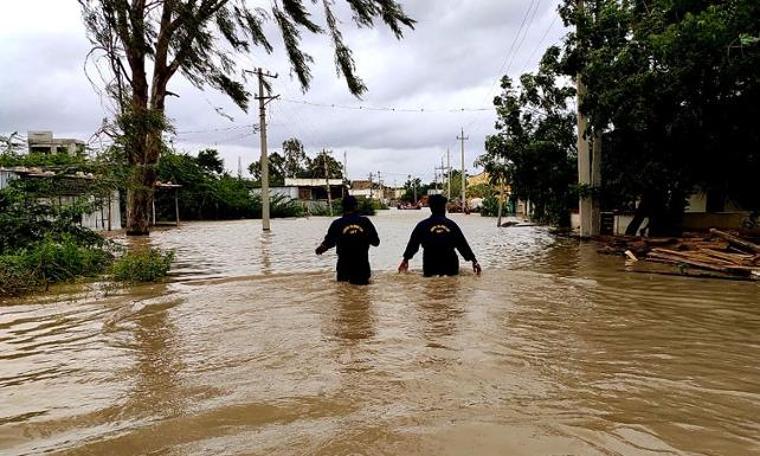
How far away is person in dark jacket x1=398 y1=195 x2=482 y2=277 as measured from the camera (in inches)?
332

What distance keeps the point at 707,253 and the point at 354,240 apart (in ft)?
22.7

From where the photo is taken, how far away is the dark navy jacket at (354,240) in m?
8.04

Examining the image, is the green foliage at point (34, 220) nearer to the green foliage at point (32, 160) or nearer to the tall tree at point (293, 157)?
the green foliage at point (32, 160)

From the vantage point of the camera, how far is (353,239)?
316 inches

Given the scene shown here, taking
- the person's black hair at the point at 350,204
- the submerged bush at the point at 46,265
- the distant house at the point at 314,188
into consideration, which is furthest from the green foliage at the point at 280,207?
the person's black hair at the point at 350,204

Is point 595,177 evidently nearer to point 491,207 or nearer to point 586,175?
point 586,175

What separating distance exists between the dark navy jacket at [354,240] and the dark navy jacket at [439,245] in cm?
73

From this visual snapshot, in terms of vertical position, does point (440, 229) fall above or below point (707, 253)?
above

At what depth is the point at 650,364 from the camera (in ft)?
13.9

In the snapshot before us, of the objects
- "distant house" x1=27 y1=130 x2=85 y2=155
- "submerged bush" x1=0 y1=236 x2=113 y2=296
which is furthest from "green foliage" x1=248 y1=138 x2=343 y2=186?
"submerged bush" x1=0 y1=236 x2=113 y2=296

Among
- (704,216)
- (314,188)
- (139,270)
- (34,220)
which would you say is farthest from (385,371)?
(314,188)

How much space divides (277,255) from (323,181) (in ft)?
191

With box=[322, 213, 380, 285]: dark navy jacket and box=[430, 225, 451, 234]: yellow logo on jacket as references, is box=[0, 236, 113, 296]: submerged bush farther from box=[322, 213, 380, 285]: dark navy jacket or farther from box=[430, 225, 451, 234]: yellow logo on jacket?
box=[430, 225, 451, 234]: yellow logo on jacket

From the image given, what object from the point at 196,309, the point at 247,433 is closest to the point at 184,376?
the point at 247,433
